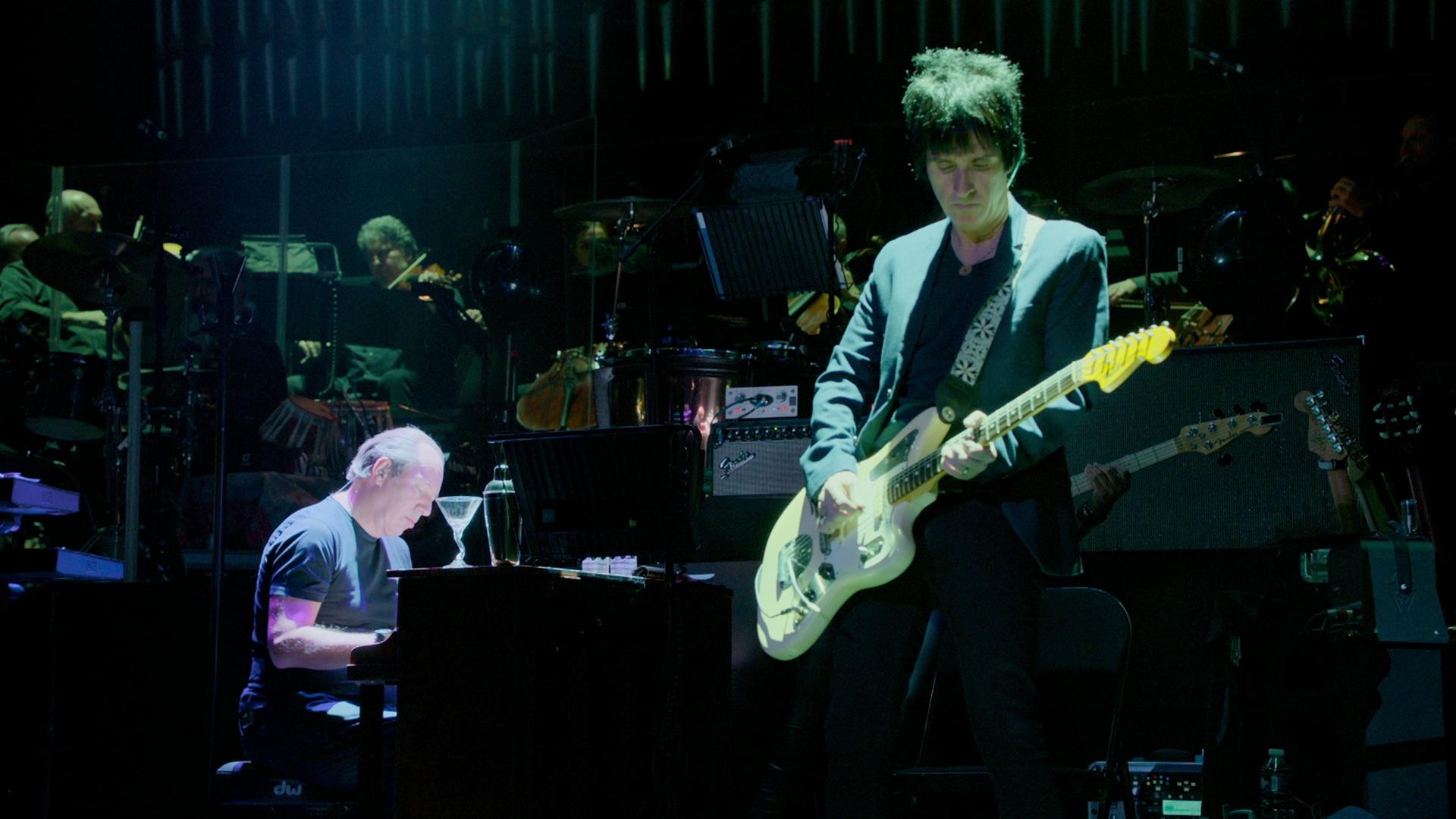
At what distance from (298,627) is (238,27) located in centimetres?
768

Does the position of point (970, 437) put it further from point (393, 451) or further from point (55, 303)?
point (55, 303)

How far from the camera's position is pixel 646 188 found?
9578 millimetres

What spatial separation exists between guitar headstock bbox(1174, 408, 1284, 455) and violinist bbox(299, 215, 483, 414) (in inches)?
196

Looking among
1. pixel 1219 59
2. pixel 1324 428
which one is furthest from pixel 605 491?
pixel 1219 59

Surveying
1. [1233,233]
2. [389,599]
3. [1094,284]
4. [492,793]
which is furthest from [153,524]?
[1233,233]

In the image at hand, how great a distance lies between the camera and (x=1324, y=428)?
4.46 meters

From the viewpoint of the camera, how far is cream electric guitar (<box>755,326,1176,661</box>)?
8.68ft

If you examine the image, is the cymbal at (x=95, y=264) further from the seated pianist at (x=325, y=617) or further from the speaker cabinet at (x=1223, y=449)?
the speaker cabinet at (x=1223, y=449)

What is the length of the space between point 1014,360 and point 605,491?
116cm

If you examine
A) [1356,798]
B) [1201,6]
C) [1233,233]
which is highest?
[1201,6]

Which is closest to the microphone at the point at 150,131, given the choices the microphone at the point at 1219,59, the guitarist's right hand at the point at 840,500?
the guitarist's right hand at the point at 840,500

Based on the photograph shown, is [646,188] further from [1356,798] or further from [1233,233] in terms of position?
[1356,798]

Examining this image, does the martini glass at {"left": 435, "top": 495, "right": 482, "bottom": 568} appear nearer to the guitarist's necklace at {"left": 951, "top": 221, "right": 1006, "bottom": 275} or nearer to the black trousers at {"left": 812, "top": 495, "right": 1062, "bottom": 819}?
the black trousers at {"left": 812, "top": 495, "right": 1062, "bottom": 819}

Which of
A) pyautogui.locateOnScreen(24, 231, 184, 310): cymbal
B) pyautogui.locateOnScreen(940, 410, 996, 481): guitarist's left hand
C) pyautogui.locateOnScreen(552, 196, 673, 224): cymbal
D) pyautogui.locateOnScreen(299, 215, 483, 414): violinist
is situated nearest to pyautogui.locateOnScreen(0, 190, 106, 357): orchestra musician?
pyautogui.locateOnScreen(24, 231, 184, 310): cymbal
